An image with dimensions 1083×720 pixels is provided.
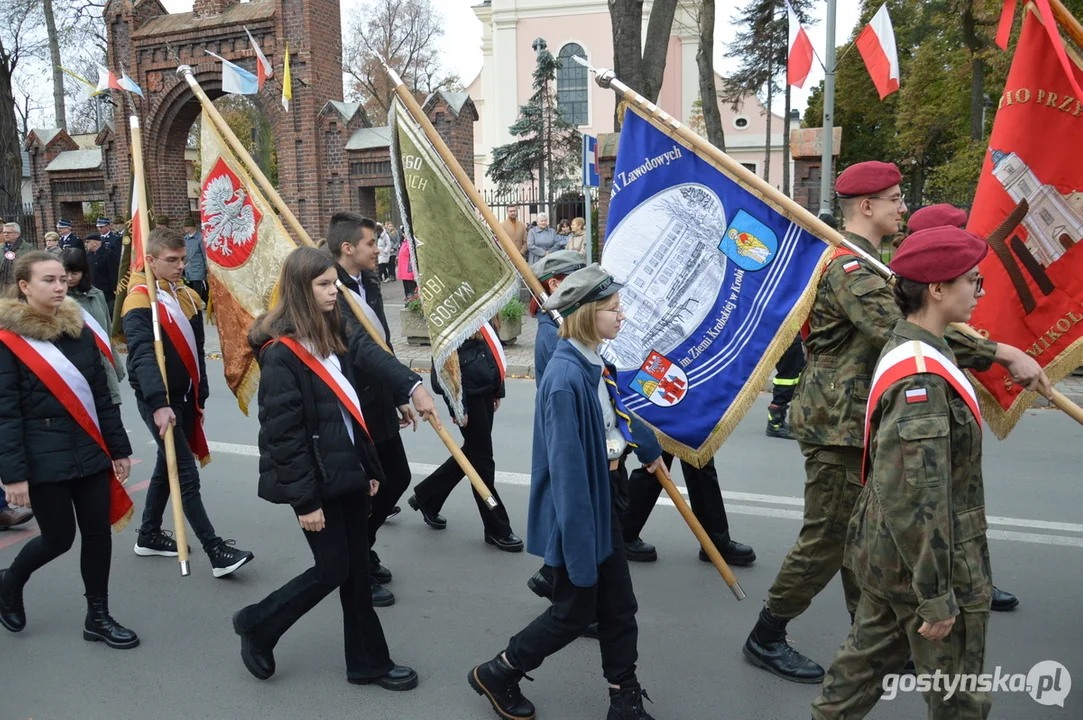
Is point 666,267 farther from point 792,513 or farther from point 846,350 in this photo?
point 792,513

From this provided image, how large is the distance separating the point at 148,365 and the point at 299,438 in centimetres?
163

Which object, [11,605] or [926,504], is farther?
[11,605]

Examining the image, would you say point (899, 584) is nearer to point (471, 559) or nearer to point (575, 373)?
point (575, 373)

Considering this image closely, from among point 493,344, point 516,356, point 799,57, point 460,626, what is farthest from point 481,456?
point 799,57

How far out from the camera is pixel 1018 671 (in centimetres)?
360

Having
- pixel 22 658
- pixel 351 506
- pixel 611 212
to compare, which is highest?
pixel 611 212

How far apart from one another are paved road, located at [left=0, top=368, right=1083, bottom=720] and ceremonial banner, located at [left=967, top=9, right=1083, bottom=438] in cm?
122

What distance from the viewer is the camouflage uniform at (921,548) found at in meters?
2.33

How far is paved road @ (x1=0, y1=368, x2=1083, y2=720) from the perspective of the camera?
349cm

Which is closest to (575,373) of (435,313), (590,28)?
(435,313)

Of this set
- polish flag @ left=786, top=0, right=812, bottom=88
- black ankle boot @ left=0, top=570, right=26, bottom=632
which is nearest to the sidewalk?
polish flag @ left=786, top=0, right=812, bottom=88

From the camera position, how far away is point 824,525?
3348 millimetres

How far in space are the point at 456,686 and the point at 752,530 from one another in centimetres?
236

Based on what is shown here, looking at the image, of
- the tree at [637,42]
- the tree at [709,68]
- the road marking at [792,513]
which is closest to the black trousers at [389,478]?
the road marking at [792,513]
